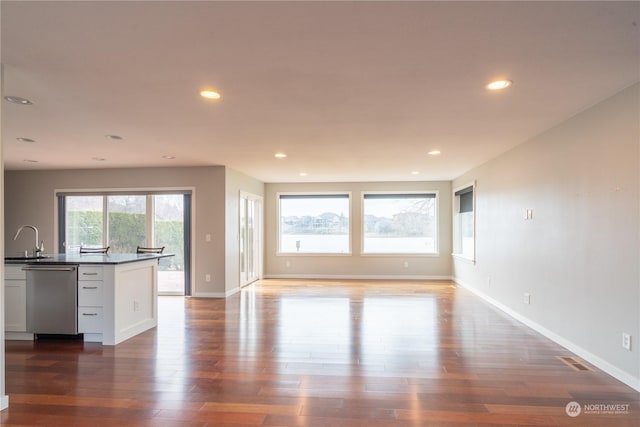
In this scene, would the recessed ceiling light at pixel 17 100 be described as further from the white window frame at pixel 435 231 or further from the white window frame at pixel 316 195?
the white window frame at pixel 435 231

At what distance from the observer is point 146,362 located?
334 cm

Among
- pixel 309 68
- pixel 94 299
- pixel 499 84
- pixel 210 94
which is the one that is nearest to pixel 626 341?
pixel 499 84

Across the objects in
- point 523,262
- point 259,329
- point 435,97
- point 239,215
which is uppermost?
point 435,97

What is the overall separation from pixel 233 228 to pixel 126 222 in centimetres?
204

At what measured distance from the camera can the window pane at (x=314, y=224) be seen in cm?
888

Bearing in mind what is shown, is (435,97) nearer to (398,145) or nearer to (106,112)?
(398,145)

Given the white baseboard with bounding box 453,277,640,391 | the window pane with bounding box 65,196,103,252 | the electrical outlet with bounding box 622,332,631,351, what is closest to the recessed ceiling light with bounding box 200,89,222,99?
the electrical outlet with bounding box 622,332,631,351

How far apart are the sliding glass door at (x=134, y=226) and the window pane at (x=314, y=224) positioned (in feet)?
9.30

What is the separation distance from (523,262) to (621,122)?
7.25 feet

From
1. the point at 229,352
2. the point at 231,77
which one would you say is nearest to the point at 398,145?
the point at 231,77

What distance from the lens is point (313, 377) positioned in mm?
2975

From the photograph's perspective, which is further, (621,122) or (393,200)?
(393,200)
